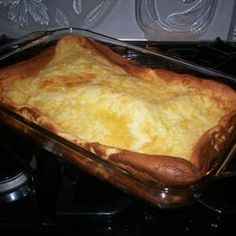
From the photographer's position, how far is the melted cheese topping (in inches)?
33.4

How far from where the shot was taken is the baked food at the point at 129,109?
30.7 inches

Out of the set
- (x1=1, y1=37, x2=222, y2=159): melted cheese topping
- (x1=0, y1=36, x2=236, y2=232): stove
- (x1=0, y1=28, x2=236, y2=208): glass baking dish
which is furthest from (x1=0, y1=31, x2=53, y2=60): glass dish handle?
(x1=0, y1=36, x2=236, y2=232): stove

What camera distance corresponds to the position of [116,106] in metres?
0.90

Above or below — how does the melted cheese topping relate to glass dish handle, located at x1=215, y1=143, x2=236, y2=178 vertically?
above

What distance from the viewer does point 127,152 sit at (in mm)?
769

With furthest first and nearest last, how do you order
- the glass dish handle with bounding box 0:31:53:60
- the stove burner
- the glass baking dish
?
the glass dish handle with bounding box 0:31:53:60, the stove burner, the glass baking dish

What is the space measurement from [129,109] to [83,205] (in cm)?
24

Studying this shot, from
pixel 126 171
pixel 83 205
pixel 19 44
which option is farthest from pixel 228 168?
pixel 19 44

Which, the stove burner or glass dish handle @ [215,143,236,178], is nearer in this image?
glass dish handle @ [215,143,236,178]

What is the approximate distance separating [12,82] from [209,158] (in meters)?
0.54

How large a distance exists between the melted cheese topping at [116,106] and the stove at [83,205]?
99 mm

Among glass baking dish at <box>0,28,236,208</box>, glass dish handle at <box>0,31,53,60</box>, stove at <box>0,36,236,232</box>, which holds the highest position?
glass dish handle at <box>0,31,53,60</box>

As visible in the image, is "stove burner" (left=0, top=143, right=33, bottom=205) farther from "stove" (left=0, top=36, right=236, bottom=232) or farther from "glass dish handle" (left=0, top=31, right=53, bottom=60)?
"glass dish handle" (left=0, top=31, right=53, bottom=60)

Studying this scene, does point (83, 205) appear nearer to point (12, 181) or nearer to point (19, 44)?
point (12, 181)
